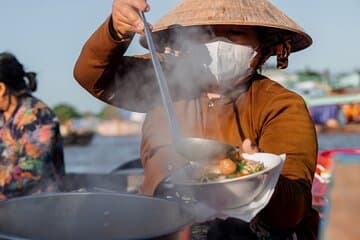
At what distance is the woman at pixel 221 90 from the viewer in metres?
1.92

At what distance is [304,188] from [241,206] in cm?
34

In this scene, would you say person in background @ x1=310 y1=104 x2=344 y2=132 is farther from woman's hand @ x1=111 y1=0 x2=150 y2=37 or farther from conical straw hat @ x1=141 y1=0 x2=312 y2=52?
woman's hand @ x1=111 y1=0 x2=150 y2=37

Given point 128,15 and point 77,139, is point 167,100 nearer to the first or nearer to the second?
point 128,15

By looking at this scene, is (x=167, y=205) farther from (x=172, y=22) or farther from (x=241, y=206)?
(x=172, y=22)

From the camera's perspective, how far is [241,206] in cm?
162

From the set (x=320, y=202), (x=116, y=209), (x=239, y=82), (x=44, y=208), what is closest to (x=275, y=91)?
(x=239, y=82)

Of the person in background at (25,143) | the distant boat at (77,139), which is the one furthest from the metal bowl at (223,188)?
the distant boat at (77,139)

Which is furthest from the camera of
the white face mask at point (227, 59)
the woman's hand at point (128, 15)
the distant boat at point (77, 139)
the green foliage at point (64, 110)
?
the distant boat at point (77, 139)

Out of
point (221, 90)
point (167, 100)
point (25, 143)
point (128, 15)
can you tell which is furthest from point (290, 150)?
point (25, 143)

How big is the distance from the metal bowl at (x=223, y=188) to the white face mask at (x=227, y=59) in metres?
0.50

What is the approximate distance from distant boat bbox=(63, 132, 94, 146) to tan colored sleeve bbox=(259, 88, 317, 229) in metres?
17.3

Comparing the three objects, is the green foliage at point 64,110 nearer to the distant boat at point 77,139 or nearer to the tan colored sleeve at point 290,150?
the tan colored sleeve at point 290,150

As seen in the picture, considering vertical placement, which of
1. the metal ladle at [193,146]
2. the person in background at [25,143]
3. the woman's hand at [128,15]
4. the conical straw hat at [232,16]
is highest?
the woman's hand at [128,15]

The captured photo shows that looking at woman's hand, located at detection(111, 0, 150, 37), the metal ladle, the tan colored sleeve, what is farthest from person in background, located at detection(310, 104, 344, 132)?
the metal ladle
